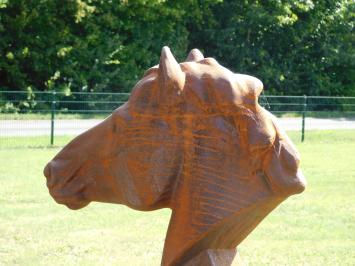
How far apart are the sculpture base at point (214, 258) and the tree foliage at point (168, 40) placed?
19171mm

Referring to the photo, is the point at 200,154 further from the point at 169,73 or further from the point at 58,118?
the point at 58,118

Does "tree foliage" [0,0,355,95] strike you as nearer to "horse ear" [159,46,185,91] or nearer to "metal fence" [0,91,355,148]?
"metal fence" [0,91,355,148]

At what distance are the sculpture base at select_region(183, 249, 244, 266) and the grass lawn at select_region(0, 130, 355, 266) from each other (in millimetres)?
3397

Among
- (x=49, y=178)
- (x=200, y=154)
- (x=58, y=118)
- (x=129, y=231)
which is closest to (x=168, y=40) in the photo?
(x=58, y=118)

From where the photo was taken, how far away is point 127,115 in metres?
3.54

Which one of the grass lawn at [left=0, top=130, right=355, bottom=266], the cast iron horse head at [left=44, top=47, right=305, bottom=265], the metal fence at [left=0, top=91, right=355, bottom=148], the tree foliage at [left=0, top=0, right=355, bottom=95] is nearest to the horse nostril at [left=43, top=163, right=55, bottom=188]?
the cast iron horse head at [left=44, top=47, right=305, bottom=265]

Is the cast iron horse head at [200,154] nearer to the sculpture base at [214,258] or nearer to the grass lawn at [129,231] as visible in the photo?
the sculpture base at [214,258]

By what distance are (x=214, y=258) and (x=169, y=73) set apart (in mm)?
901

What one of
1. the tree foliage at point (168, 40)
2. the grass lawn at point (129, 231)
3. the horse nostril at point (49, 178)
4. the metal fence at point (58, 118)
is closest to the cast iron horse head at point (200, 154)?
the horse nostril at point (49, 178)

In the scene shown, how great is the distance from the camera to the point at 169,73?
3352 millimetres

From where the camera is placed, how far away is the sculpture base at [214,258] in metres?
3.49

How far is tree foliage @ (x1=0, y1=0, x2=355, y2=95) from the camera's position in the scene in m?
23.6

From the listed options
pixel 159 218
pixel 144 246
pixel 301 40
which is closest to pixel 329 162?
pixel 159 218

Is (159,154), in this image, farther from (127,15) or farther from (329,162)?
(127,15)
